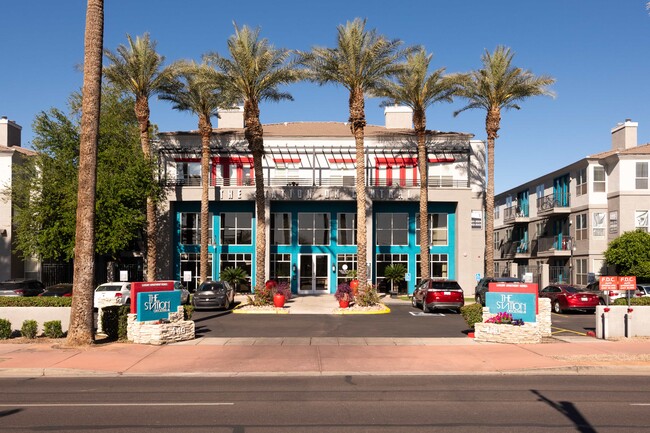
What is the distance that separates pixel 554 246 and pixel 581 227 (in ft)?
11.4

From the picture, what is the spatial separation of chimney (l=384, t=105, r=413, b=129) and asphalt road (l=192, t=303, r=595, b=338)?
2377cm

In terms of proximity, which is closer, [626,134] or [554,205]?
[626,134]

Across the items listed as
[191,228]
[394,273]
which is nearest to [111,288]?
[191,228]

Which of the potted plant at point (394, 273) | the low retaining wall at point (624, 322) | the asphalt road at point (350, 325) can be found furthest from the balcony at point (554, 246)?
the low retaining wall at point (624, 322)

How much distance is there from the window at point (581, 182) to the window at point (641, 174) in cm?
352

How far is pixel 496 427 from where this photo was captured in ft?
30.8

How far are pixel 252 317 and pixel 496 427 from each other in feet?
68.1

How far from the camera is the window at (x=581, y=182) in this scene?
152ft

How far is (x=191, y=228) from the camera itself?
47.3 meters

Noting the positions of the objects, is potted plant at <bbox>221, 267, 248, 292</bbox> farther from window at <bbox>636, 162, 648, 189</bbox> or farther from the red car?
window at <bbox>636, 162, 648, 189</bbox>

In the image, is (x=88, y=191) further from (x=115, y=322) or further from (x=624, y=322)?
(x=624, y=322)

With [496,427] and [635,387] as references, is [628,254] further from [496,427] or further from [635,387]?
[496,427]

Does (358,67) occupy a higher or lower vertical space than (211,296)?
higher

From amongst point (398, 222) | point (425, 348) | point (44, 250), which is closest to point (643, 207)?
point (398, 222)
